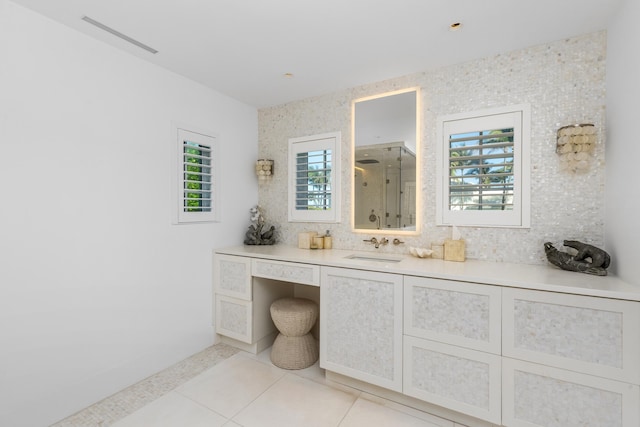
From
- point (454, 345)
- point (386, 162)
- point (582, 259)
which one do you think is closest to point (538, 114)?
point (582, 259)

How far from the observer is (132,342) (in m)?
2.10

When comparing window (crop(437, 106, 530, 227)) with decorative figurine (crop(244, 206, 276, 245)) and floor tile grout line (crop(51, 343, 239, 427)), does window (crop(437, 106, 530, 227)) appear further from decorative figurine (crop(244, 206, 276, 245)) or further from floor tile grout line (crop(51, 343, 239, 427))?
floor tile grout line (crop(51, 343, 239, 427))

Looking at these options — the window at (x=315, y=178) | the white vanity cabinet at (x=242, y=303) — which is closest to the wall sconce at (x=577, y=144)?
the window at (x=315, y=178)

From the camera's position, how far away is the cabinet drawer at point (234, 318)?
2527 mm

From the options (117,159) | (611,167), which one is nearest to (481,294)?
(611,167)

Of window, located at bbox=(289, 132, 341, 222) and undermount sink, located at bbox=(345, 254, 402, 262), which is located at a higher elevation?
window, located at bbox=(289, 132, 341, 222)

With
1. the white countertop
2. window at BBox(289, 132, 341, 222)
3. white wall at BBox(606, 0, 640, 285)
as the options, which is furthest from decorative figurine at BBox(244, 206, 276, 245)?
white wall at BBox(606, 0, 640, 285)

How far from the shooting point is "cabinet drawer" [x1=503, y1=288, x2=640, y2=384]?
1.31 meters

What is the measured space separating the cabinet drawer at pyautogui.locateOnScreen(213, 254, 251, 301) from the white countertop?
5.8 inches

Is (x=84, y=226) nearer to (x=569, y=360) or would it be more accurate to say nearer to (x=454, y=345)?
(x=454, y=345)

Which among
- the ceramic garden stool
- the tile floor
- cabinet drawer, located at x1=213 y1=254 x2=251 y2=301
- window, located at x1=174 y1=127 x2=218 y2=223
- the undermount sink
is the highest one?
window, located at x1=174 y1=127 x2=218 y2=223

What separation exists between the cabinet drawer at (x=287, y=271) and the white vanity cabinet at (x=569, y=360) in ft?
4.03

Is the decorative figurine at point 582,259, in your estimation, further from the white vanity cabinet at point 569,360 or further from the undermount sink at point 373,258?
the undermount sink at point 373,258

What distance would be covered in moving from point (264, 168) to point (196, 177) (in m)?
0.71
